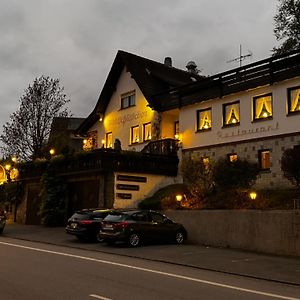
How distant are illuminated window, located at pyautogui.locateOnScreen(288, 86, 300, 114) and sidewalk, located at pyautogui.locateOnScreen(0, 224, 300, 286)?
9.79 meters

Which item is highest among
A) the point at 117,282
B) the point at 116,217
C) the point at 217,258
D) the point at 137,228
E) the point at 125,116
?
the point at 125,116

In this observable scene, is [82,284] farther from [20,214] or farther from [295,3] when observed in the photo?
[295,3]

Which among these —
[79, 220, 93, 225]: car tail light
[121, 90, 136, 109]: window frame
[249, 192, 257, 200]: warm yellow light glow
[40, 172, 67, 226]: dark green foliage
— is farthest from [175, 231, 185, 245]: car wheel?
[121, 90, 136, 109]: window frame

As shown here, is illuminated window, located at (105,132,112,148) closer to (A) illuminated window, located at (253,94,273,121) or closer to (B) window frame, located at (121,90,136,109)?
(B) window frame, located at (121,90,136,109)

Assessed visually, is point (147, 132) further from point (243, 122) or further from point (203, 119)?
point (243, 122)

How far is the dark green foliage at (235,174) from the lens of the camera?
2292 centimetres

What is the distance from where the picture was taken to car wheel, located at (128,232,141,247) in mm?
19844

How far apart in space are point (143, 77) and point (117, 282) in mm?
26434

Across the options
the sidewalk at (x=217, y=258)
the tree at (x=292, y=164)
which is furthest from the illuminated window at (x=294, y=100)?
the sidewalk at (x=217, y=258)

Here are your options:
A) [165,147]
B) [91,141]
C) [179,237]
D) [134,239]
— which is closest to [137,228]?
[134,239]

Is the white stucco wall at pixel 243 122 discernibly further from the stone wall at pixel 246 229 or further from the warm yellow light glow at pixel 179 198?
the stone wall at pixel 246 229

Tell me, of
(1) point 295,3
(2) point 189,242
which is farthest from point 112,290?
(1) point 295,3

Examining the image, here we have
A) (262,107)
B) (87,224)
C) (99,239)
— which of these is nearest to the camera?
(99,239)

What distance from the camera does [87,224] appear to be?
71.4 ft
